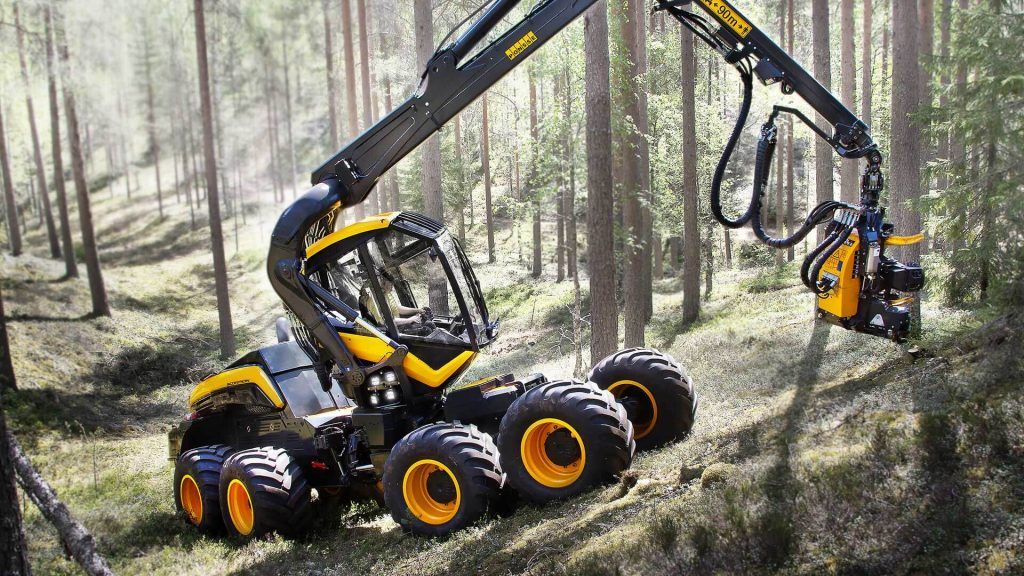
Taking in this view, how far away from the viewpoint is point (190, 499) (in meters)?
9.55

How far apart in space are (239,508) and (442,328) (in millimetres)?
3067

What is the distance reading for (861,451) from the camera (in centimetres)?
566

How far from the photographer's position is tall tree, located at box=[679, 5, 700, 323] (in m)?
18.7

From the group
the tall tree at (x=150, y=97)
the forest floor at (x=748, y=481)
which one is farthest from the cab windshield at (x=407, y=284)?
the tall tree at (x=150, y=97)

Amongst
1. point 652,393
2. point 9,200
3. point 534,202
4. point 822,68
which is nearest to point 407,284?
point 652,393

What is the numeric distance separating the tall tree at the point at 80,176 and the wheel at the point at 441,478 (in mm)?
21112

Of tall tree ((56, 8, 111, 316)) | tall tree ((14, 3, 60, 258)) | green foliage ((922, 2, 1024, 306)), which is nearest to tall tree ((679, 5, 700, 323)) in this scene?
green foliage ((922, 2, 1024, 306))

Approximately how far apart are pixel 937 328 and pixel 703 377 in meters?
3.52

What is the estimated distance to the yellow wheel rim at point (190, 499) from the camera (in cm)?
945

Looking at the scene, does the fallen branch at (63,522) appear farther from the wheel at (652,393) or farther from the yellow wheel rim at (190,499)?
the wheel at (652,393)

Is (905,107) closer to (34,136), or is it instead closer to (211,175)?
(211,175)

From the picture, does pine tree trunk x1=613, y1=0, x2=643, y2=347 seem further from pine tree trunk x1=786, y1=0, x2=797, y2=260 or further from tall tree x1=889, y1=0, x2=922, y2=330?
pine tree trunk x1=786, y1=0, x2=797, y2=260

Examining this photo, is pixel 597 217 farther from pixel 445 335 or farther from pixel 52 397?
pixel 52 397

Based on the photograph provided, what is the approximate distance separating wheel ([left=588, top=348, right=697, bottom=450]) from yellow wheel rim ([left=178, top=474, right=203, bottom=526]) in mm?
5160
